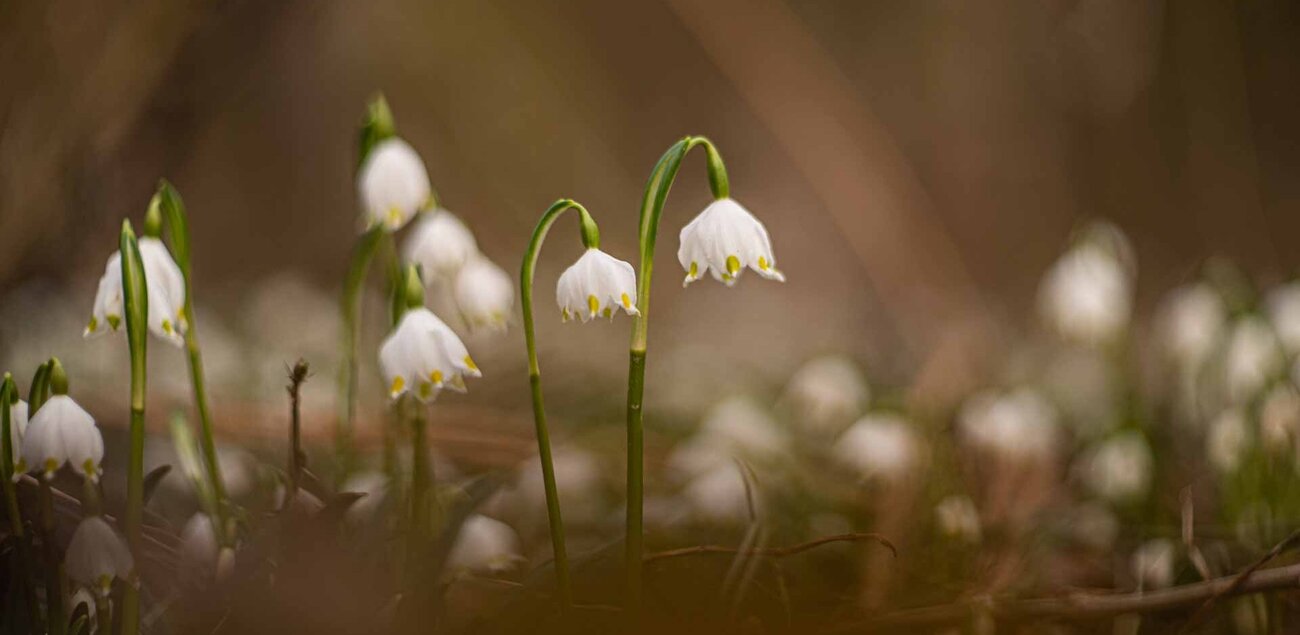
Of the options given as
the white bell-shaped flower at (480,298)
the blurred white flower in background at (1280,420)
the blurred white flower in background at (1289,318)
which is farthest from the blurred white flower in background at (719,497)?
the blurred white flower in background at (1289,318)

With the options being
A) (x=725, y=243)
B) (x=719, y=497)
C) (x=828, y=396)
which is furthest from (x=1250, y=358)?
(x=725, y=243)

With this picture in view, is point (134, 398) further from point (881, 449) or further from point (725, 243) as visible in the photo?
point (881, 449)

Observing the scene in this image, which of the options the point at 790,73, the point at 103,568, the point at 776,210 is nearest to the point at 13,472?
the point at 103,568

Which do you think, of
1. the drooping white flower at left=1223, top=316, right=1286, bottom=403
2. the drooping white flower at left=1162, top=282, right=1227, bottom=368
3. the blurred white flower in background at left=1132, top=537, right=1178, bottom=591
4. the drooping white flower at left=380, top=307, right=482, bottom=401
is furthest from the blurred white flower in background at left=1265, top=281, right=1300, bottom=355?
the drooping white flower at left=380, top=307, right=482, bottom=401

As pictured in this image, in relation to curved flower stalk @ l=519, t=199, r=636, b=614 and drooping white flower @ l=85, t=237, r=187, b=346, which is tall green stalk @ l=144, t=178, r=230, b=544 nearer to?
drooping white flower @ l=85, t=237, r=187, b=346

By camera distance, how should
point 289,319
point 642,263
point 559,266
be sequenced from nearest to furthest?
point 642,263
point 289,319
point 559,266

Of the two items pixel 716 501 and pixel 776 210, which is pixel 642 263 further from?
pixel 776 210

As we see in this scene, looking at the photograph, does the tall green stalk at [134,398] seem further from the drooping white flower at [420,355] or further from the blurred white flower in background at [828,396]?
the blurred white flower in background at [828,396]
